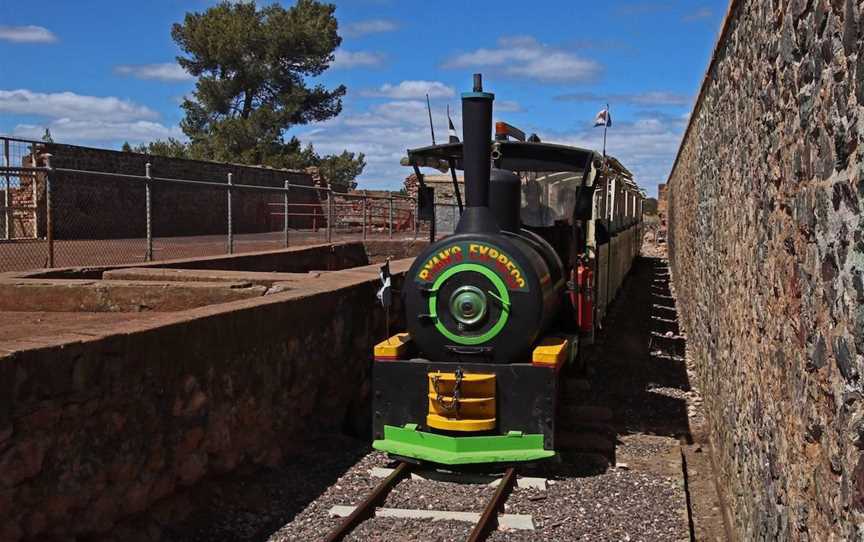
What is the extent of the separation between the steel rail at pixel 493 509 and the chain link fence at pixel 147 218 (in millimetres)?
5797

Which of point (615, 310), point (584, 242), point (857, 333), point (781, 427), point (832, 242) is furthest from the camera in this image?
point (615, 310)

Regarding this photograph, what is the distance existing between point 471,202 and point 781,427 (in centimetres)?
373

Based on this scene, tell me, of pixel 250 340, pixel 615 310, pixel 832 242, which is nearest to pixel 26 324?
pixel 250 340

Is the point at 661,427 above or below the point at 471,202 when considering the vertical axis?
below

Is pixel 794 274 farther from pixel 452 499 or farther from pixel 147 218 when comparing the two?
pixel 147 218

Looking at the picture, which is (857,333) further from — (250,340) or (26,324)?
(26,324)

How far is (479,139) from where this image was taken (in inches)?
279

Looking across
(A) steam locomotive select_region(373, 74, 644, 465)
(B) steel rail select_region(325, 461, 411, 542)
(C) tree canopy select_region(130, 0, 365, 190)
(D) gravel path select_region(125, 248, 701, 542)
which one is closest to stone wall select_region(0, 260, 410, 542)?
(D) gravel path select_region(125, 248, 701, 542)

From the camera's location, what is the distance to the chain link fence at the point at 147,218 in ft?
40.0

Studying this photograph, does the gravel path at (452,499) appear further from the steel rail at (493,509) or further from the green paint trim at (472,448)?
the green paint trim at (472,448)

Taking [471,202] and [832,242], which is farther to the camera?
[471,202]

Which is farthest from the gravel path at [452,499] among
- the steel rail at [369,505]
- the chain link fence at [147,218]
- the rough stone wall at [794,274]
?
the chain link fence at [147,218]

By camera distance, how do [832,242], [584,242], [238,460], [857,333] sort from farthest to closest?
[584,242]
[238,460]
[832,242]
[857,333]

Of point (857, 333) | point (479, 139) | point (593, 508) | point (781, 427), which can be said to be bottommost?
point (593, 508)
